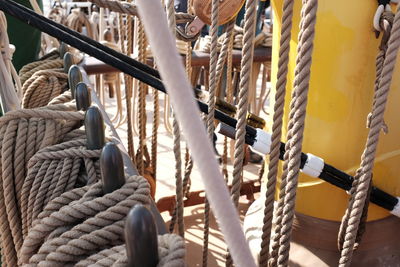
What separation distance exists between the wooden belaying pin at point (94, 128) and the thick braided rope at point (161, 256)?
0.76ft

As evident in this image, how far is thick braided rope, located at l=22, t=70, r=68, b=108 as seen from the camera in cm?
106

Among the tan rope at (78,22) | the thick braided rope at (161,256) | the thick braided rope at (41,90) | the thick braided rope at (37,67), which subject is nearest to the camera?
the thick braided rope at (161,256)

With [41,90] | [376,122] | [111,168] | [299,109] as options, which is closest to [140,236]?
[111,168]

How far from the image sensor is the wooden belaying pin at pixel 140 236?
36 centimetres

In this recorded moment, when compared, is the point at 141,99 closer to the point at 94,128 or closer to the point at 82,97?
the point at 82,97

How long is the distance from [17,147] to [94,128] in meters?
0.17

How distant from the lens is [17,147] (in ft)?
2.31

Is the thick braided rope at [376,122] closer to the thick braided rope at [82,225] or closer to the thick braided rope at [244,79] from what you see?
the thick braided rope at [244,79]

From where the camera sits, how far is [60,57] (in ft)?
4.38

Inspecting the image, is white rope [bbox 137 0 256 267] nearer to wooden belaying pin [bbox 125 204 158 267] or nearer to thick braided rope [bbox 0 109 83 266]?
wooden belaying pin [bbox 125 204 158 267]

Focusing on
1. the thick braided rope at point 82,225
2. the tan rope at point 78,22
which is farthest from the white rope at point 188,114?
the tan rope at point 78,22

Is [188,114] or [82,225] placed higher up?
[188,114]

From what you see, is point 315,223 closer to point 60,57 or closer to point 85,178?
point 85,178

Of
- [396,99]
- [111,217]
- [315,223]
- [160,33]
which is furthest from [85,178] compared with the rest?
[396,99]
